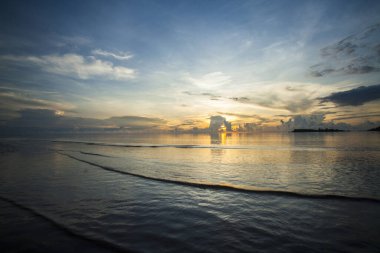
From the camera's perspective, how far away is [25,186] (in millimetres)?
14398

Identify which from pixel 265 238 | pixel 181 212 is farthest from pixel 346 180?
pixel 181 212

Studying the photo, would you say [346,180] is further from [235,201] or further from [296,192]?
[235,201]

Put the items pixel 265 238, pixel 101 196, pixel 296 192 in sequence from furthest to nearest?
pixel 296 192 < pixel 101 196 < pixel 265 238

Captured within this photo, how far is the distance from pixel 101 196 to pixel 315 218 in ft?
37.3

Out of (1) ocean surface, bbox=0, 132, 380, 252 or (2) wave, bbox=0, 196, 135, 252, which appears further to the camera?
(1) ocean surface, bbox=0, 132, 380, 252

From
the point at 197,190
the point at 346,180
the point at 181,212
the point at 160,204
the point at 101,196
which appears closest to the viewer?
the point at 181,212

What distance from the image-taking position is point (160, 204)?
36.8ft

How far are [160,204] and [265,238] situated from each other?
5.79 m

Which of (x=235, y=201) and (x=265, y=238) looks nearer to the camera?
(x=265, y=238)

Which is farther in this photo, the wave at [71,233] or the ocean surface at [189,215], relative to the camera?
the ocean surface at [189,215]

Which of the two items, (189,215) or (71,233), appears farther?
(189,215)

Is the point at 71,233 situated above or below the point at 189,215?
above

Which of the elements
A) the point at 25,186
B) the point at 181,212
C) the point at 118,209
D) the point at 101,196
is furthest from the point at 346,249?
the point at 25,186

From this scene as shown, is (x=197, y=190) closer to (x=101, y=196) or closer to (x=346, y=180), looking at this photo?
(x=101, y=196)
